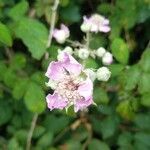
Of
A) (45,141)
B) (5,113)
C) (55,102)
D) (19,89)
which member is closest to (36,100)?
(19,89)

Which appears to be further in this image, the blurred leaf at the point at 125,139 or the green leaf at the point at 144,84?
the blurred leaf at the point at 125,139

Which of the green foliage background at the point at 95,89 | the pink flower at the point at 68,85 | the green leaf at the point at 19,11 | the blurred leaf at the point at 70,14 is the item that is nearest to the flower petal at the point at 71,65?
the pink flower at the point at 68,85

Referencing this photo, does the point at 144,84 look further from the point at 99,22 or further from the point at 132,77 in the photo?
the point at 99,22

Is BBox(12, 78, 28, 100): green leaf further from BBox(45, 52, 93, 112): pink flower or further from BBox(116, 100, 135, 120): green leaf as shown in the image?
BBox(45, 52, 93, 112): pink flower

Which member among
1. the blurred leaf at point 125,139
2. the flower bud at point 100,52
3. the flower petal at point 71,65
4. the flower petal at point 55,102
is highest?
the flower petal at point 71,65

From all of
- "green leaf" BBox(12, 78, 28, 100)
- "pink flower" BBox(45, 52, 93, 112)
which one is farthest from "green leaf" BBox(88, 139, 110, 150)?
"pink flower" BBox(45, 52, 93, 112)

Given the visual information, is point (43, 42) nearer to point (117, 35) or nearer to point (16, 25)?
point (16, 25)

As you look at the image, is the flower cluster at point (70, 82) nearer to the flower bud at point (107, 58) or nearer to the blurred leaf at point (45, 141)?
the flower bud at point (107, 58)

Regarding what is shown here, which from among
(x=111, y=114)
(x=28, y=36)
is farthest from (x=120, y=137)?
(x=28, y=36)

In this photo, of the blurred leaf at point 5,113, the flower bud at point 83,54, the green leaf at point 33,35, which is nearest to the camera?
the flower bud at point 83,54
